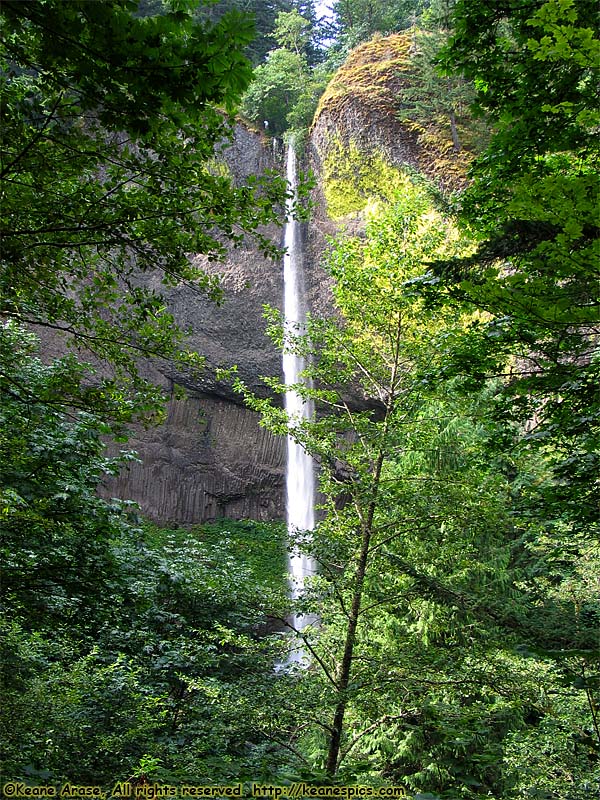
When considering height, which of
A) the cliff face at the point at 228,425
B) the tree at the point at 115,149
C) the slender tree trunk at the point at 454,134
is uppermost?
the slender tree trunk at the point at 454,134

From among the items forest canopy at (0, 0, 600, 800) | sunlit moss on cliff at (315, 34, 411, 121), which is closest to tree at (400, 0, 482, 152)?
sunlit moss on cliff at (315, 34, 411, 121)

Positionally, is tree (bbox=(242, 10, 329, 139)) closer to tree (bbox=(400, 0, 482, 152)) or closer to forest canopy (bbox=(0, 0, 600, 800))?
tree (bbox=(400, 0, 482, 152))

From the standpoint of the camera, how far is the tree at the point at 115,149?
2094 mm

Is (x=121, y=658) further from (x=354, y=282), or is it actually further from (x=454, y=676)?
(x=354, y=282)

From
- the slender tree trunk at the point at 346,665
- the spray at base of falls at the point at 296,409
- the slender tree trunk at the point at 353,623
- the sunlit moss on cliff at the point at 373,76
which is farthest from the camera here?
the spray at base of falls at the point at 296,409

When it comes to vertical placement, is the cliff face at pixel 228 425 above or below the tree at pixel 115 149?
above

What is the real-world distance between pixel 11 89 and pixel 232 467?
21.3 m

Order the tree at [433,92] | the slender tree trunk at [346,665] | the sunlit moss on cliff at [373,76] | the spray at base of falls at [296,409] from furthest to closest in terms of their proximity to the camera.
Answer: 1. the spray at base of falls at [296,409]
2. the sunlit moss on cliff at [373,76]
3. the tree at [433,92]
4. the slender tree trunk at [346,665]

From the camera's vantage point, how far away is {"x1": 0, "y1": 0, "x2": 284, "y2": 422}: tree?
2.09 metres

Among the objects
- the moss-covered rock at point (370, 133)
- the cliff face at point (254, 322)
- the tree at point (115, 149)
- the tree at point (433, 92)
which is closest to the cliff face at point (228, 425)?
the cliff face at point (254, 322)

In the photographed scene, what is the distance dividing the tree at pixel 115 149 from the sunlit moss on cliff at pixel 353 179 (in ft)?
63.2

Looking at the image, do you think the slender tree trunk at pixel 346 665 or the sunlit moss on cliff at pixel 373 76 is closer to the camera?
the slender tree trunk at pixel 346 665

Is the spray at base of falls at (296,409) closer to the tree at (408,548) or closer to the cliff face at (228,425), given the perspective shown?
the cliff face at (228,425)

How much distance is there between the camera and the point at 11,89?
3086mm
